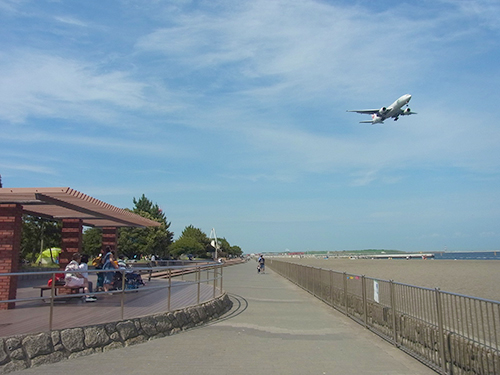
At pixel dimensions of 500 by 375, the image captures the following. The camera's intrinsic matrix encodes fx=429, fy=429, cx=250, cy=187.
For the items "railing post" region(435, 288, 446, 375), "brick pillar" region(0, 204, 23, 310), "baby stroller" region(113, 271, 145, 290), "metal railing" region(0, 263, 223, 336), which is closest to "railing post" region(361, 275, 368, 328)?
"railing post" region(435, 288, 446, 375)

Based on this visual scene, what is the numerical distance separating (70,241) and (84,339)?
353 inches

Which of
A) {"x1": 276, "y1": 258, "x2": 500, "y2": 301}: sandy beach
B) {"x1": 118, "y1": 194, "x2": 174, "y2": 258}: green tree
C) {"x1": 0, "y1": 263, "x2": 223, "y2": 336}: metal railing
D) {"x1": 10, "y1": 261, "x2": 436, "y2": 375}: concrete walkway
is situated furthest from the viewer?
{"x1": 118, "y1": 194, "x2": 174, "y2": 258}: green tree

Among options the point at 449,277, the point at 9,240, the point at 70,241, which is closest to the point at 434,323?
the point at 9,240

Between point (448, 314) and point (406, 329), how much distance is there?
1692 millimetres

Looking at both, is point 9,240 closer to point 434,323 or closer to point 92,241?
point 434,323

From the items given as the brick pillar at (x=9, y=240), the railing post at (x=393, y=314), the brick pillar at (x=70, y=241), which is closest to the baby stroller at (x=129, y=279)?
the brick pillar at (x=9, y=240)

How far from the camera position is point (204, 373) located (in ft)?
19.5

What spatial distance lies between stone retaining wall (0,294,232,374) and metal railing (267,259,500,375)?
3.97m

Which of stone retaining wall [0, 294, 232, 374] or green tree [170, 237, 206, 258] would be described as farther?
green tree [170, 237, 206, 258]

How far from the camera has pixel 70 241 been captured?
49.2 feet

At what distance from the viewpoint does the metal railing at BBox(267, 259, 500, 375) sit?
5.03 meters

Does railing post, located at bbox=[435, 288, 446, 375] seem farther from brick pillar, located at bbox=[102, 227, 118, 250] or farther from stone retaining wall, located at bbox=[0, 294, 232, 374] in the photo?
brick pillar, located at bbox=[102, 227, 118, 250]

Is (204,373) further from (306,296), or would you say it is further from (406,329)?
(306,296)

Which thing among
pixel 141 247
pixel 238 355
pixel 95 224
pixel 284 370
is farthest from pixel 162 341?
pixel 141 247
